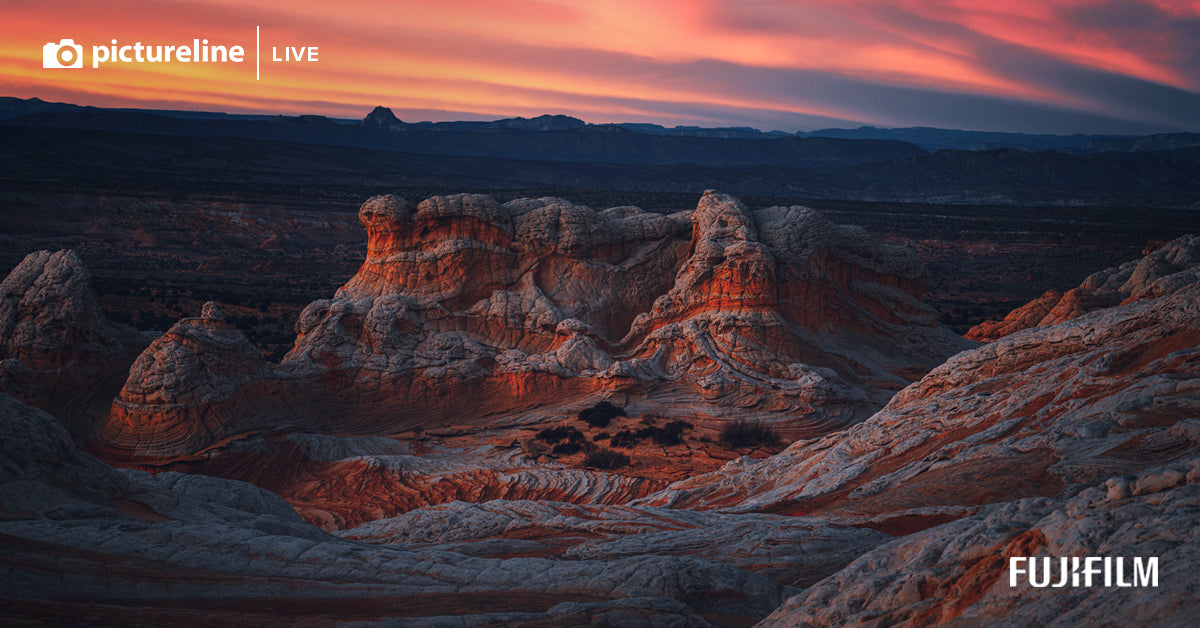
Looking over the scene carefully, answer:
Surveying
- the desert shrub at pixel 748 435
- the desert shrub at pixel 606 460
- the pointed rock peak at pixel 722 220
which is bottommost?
the desert shrub at pixel 606 460

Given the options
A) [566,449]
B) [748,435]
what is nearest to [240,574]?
[566,449]

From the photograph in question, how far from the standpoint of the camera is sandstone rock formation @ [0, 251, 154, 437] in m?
19.3

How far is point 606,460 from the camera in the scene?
20.1 m

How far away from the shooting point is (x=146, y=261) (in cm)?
6228

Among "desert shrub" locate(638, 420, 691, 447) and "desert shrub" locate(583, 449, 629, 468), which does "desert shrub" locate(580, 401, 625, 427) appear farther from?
"desert shrub" locate(583, 449, 629, 468)

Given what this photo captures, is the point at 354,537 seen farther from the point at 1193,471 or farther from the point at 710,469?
the point at 1193,471

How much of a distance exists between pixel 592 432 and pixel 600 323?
4.37m

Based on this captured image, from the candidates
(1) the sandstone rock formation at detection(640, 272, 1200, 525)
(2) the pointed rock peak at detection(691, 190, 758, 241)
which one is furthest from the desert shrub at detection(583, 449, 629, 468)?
(2) the pointed rock peak at detection(691, 190, 758, 241)

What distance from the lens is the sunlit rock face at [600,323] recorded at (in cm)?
2234

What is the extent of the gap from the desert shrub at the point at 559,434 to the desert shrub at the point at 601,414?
522mm

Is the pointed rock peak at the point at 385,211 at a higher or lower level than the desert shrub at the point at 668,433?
higher

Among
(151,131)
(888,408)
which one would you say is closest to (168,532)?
(888,408)

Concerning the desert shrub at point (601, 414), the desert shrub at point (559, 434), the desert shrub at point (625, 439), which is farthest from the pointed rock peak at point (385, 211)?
the desert shrub at point (625, 439)

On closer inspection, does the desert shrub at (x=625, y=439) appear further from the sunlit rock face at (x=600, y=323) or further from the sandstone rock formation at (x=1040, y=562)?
the sandstone rock formation at (x=1040, y=562)
